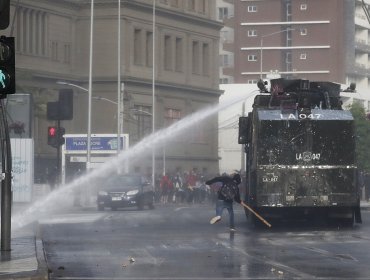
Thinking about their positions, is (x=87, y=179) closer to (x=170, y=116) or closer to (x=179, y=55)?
(x=170, y=116)

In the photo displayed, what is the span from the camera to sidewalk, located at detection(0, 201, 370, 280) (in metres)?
19.0

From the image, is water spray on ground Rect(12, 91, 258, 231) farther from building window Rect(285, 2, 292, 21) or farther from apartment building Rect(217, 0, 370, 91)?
building window Rect(285, 2, 292, 21)

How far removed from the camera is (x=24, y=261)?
2136 cm

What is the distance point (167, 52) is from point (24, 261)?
72.3 meters

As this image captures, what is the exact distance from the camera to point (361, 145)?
284 ft

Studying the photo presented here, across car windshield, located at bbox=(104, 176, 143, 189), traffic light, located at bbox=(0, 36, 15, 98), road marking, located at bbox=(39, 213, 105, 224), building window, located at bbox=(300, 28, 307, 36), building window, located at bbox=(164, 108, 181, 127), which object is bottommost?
road marking, located at bbox=(39, 213, 105, 224)

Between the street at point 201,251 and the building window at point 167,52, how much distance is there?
5573cm

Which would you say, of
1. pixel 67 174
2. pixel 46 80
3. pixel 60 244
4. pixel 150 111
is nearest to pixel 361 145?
pixel 150 111

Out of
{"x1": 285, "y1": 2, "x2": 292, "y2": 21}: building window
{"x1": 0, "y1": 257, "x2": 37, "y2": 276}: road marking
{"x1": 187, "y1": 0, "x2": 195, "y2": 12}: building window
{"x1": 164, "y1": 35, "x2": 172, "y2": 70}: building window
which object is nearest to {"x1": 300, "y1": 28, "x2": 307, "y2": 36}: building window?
{"x1": 285, "y1": 2, "x2": 292, "y2": 21}: building window

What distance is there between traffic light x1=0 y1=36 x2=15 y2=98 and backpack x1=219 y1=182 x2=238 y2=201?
559 inches

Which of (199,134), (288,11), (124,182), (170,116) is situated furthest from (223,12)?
(124,182)

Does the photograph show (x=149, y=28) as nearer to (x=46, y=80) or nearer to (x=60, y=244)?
(x=46, y=80)

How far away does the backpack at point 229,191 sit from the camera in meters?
33.1

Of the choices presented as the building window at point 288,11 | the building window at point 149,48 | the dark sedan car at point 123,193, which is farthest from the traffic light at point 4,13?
the building window at point 288,11
